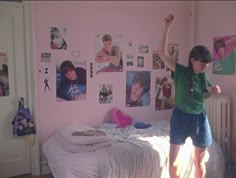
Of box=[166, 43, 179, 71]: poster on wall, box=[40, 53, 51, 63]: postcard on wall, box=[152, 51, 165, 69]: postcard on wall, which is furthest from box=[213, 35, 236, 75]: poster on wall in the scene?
box=[40, 53, 51, 63]: postcard on wall

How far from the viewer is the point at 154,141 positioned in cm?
264

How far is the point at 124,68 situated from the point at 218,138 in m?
1.30

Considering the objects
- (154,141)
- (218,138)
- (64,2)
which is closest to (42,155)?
(154,141)

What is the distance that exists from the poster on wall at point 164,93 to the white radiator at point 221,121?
712 millimetres

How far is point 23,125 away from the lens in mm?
2828

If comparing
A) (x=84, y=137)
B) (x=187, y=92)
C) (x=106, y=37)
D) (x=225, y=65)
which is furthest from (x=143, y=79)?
(x=187, y=92)

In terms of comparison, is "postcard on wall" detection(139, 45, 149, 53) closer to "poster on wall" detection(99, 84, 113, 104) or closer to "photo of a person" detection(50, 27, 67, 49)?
"poster on wall" detection(99, 84, 113, 104)

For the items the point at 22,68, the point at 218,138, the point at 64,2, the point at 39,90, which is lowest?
the point at 218,138

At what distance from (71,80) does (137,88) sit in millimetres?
833

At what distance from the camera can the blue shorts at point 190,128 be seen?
6.79 feet

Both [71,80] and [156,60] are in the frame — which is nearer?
[71,80]

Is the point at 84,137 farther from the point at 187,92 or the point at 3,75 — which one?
the point at 3,75

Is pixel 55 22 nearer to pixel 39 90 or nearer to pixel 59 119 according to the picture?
pixel 39 90

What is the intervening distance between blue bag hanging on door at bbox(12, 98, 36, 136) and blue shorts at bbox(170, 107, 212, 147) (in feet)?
5.00
